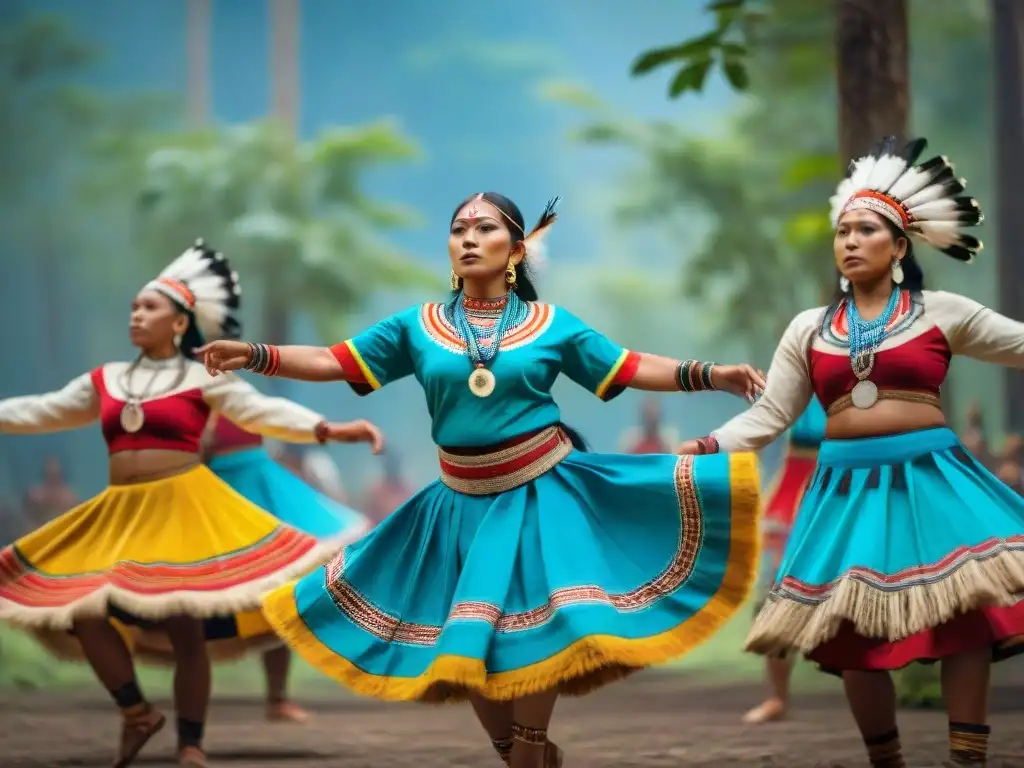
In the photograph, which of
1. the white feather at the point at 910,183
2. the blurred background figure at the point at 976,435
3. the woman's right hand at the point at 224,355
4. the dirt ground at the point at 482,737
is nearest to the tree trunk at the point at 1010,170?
the blurred background figure at the point at 976,435

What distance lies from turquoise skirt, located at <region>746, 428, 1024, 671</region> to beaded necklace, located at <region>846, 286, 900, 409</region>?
0.11 m

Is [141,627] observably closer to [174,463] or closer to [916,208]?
[174,463]

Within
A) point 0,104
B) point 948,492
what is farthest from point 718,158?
point 948,492

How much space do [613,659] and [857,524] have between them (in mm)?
773

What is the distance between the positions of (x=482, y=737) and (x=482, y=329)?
7.50 feet

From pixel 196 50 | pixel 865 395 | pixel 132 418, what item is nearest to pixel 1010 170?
pixel 865 395

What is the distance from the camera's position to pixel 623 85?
11.6 m

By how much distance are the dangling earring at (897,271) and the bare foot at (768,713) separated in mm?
2479

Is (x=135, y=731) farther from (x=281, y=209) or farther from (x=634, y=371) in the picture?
(x=281, y=209)

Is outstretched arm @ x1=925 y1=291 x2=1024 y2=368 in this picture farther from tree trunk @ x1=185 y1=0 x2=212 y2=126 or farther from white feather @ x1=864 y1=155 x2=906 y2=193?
tree trunk @ x1=185 y1=0 x2=212 y2=126

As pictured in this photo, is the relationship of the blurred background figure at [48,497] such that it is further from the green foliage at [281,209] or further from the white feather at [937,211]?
the white feather at [937,211]

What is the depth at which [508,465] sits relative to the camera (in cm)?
352

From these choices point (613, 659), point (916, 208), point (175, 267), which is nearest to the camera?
point (613, 659)

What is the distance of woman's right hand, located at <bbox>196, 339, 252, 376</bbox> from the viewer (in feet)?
11.5
